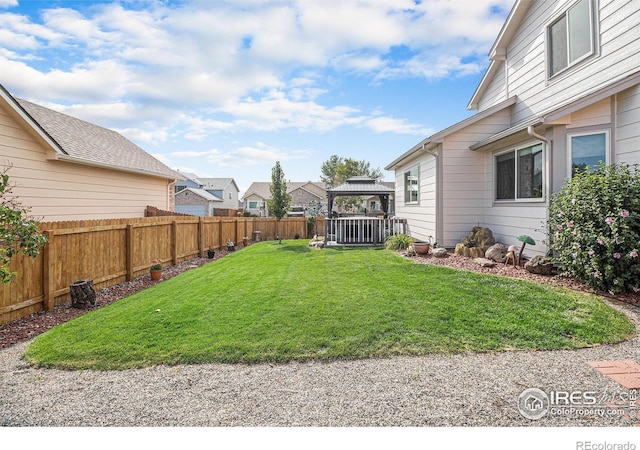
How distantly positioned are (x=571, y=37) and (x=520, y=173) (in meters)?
3.33

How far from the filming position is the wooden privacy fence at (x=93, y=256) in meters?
5.82

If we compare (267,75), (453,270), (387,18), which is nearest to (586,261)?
(453,270)

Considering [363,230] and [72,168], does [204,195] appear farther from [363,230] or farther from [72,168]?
[363,230]

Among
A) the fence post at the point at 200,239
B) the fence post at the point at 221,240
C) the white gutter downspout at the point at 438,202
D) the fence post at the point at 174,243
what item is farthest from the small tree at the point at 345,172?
the white gutter downspout at the point at 438,202

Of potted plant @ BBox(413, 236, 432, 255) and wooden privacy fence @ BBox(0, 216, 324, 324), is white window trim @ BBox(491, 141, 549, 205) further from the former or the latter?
wooden privacy fence @ BBox(0, 216, 324, 324)

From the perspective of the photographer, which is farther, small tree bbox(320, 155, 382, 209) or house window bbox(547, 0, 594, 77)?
small tree bbox(320, 155, 382, 209)

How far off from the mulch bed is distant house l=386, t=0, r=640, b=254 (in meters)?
1.19

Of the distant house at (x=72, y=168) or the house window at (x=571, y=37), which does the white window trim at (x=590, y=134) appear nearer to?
the house window at (x=571, y=37)

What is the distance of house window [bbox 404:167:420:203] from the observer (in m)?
12.1

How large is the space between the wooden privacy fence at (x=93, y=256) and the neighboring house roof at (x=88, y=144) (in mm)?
2951

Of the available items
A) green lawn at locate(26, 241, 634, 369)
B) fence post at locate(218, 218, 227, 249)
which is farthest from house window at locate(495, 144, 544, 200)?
fence post at locate(218, 218, 227, 249)

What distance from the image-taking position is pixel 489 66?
11641 mm

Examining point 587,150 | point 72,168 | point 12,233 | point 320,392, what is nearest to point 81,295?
point 12,233

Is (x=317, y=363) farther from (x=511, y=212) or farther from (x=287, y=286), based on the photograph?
(x=511, y=212)
